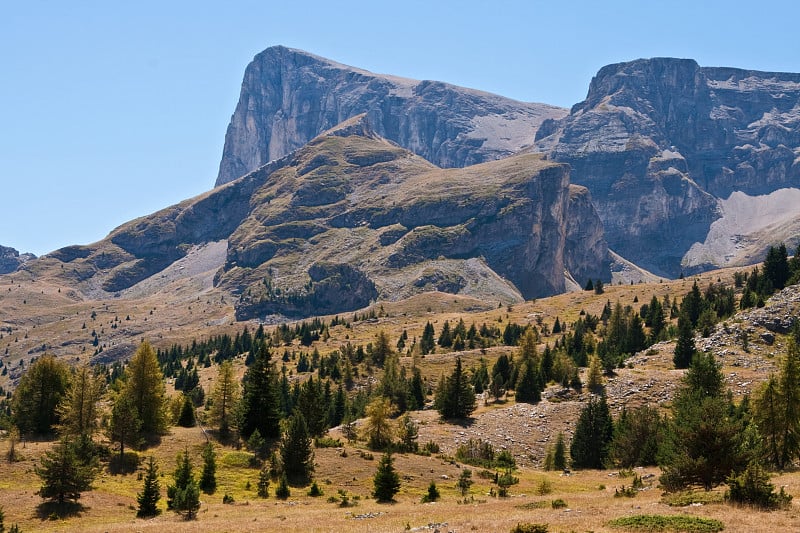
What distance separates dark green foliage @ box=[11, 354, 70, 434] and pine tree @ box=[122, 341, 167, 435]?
9.38 meters

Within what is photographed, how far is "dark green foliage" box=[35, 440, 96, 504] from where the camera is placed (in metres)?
56.9

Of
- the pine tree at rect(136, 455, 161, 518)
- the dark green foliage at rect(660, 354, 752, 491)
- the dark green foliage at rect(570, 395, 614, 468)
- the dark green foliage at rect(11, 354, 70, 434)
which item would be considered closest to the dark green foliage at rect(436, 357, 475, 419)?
the dark green foliage at rect(570, 395, 614, 468)

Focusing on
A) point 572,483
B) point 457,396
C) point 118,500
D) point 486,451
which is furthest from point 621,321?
point 118,500

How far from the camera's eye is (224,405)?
93.1 metres

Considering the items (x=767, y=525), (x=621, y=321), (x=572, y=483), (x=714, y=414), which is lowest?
(x=572, y=483)

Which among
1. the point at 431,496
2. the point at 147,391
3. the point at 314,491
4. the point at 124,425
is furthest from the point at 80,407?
the point at 431,496

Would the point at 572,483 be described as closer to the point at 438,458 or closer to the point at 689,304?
the point at 438,458

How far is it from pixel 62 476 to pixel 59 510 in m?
2.76

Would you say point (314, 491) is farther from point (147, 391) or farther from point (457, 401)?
point (457, 401)

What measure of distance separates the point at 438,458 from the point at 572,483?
53.4ft

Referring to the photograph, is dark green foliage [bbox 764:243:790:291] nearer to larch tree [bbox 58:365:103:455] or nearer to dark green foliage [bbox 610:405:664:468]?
dark green foliage [bbox 610:405:664:468]

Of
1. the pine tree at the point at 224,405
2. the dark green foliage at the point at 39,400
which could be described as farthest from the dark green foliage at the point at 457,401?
the dark green foliage at the point at 39,400

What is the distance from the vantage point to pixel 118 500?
60.9 m

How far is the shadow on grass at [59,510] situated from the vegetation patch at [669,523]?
142 feet
